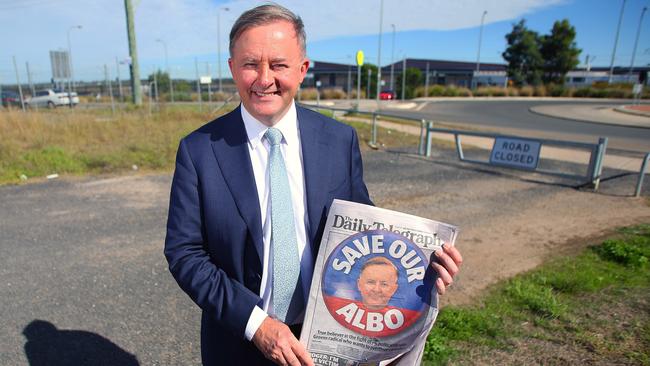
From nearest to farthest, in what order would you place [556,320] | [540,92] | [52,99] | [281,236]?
[281,236], [556,320], [52,99], [540,92]

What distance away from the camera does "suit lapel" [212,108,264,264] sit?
129 centimetres

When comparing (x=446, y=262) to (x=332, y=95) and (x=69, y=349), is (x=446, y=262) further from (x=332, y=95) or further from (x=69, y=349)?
(x=332, y=95)

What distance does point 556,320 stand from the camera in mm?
3080

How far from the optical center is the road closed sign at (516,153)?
815 centimetres

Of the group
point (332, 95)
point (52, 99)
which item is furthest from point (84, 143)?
point (332, 95)

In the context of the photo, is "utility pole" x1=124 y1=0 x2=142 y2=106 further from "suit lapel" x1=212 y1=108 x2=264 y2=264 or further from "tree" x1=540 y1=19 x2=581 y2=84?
"tree" x1=540 y1=19 x2=581 y2=84

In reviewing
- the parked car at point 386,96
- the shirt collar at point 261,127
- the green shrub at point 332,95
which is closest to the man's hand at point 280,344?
the shirt collar at point 261,127

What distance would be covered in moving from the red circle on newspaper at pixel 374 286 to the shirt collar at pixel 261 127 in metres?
0.41

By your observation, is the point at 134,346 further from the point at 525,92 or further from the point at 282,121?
the point at 525,92

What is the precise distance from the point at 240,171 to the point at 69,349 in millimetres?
2526

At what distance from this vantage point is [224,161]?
1.33 m

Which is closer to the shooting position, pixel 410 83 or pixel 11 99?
pixel 11 99

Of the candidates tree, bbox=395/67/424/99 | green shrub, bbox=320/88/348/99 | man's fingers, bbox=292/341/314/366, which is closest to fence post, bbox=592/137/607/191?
man's fingers, bbox=292/341/314/366

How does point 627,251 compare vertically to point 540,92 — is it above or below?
below
